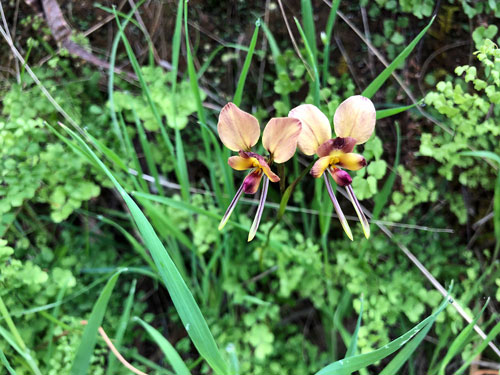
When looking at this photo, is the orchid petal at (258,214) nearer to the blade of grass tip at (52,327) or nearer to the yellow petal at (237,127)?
the yellow petal at (237,127)

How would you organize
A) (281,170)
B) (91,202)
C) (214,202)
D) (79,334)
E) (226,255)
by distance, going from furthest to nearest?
(91,202) < (214,202) < (226,255) < (79,334) < (281,170)

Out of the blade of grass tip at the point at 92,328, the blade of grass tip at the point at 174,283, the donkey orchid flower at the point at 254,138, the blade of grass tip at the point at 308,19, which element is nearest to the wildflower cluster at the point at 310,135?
the donkey orchid flower at the point at 254,138

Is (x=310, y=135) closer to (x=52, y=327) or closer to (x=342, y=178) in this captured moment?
(x=342, y=178)

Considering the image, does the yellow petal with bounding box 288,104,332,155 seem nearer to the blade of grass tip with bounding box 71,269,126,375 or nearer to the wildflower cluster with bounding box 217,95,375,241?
the wildflower cluster with bounding box 217,95,375,241

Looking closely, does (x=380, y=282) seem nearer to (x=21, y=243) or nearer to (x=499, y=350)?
(x=499, y=350)

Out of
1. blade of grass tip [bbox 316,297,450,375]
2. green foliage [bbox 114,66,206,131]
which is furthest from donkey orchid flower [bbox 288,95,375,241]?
green foliage [bbox 114,66,206,131]

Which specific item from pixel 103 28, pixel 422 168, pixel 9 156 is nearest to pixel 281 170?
pixel 422 168
